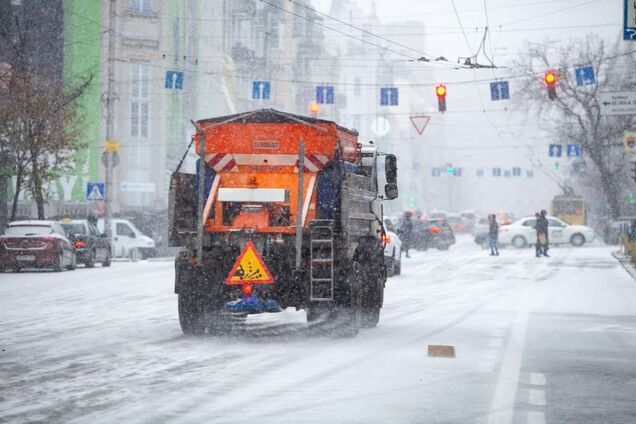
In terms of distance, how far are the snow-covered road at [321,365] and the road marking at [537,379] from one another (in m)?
0.02

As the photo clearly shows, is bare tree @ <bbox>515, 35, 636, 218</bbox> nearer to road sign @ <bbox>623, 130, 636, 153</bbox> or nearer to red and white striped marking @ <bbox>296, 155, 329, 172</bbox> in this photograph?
road sign @ <bbox>623, 130, 636, 153</bbox>

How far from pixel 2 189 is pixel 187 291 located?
3090 centimetres

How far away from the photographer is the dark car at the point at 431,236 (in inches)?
2320

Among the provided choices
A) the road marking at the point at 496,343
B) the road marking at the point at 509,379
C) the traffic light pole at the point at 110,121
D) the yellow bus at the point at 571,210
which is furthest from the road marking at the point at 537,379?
the yellow bus at the point at 571,210

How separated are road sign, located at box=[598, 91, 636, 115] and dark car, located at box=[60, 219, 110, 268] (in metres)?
15.4

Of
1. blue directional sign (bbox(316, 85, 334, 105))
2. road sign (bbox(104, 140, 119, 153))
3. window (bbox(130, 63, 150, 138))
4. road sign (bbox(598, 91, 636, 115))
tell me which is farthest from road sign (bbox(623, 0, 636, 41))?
window (bbox(130, 63, 150, 138))

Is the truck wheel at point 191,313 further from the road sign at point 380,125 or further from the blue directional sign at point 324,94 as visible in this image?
the road sign at point 380,125

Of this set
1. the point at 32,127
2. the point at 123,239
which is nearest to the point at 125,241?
the point at 123,239

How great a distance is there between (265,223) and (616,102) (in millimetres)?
19500

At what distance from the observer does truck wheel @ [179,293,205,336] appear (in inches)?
600

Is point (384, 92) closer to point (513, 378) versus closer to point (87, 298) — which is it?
point (87, 298)

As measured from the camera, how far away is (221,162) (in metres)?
15.6

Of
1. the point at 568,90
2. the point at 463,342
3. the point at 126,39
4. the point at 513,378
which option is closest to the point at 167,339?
the point at 463,342

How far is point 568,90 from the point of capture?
227 ft
